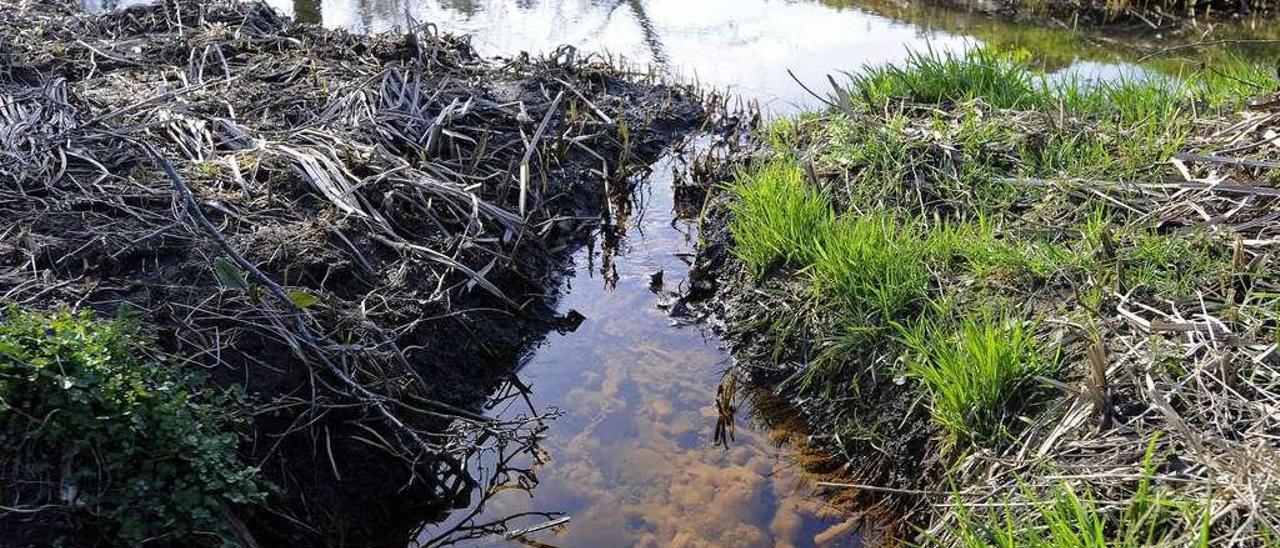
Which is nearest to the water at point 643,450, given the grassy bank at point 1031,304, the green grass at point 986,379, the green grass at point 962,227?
the grassy bank at point 1031,304

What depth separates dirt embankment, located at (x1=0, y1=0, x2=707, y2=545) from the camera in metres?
3.14

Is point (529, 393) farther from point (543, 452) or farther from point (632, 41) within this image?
point (632, 41)

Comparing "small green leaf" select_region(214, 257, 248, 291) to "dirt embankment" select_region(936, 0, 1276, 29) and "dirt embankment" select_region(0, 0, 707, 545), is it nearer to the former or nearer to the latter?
"dirt embankment" select_region(0, 0, 707, 545)

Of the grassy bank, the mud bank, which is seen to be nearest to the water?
the grassy bank

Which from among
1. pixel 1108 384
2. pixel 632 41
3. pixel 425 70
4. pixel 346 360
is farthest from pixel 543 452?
pixel 632 41

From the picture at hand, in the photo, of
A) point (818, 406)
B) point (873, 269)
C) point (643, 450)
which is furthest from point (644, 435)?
point (873, 269)

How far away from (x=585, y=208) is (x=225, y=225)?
193 cm

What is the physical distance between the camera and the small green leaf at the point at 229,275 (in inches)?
121

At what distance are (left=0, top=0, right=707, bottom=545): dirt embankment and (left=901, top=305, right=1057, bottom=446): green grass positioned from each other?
1432 millimetres

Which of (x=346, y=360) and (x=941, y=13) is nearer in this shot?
(x=346, y=360)

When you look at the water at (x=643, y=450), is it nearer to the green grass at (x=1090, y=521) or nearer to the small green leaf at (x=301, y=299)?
the green grass at (x=1090, y=521)

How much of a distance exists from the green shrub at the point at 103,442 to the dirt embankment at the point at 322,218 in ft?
0.39

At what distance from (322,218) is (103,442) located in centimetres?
163

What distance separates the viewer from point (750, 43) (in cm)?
828
